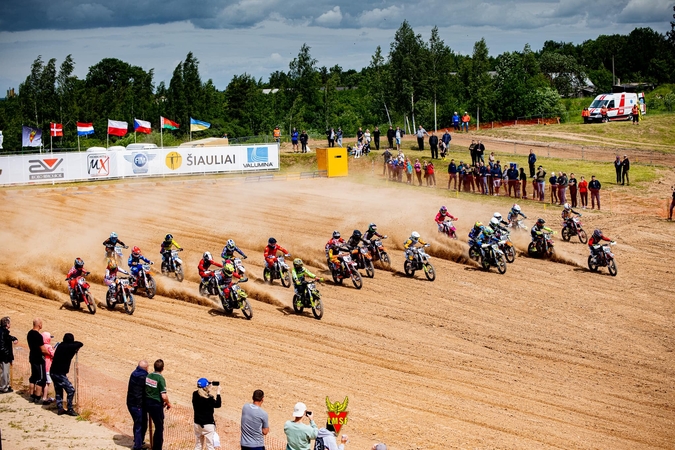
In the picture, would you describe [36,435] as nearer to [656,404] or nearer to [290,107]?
[656,404]

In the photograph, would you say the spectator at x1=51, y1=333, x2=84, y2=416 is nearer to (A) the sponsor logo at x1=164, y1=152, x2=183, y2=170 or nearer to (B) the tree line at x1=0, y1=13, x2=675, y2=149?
(A) the sponsor logo at x1=164, y1=152, x2=183, y2=170

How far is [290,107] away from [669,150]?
135 feet

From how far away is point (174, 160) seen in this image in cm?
4475

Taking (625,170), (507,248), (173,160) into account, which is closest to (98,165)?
(173,160)

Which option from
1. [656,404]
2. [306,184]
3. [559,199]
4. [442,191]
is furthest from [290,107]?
[656,404]

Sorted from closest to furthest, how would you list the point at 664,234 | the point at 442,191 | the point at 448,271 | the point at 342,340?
1. the point at 342,340
2. the point at 448,271
3. the point at 664,234
4. the point at 442,191

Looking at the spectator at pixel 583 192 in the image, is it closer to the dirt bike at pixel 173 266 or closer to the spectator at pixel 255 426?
the dirt bike at pixel 173 266

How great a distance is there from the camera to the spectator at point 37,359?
13477 millimetres

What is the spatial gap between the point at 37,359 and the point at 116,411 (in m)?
1.83

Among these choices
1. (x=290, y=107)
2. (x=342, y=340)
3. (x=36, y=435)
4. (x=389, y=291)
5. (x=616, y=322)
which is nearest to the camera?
(x=36, y=435)

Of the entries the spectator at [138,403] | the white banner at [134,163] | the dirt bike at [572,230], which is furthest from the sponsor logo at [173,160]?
the spectator at [138,403]

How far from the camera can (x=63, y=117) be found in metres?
62.3

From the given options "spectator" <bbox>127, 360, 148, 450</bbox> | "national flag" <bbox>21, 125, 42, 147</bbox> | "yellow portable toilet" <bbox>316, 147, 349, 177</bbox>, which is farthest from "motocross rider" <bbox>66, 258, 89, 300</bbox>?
"national flag" <bbox>21, 125, 42, 147</bbox>

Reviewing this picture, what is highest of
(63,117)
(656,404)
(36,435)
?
(63,117)
